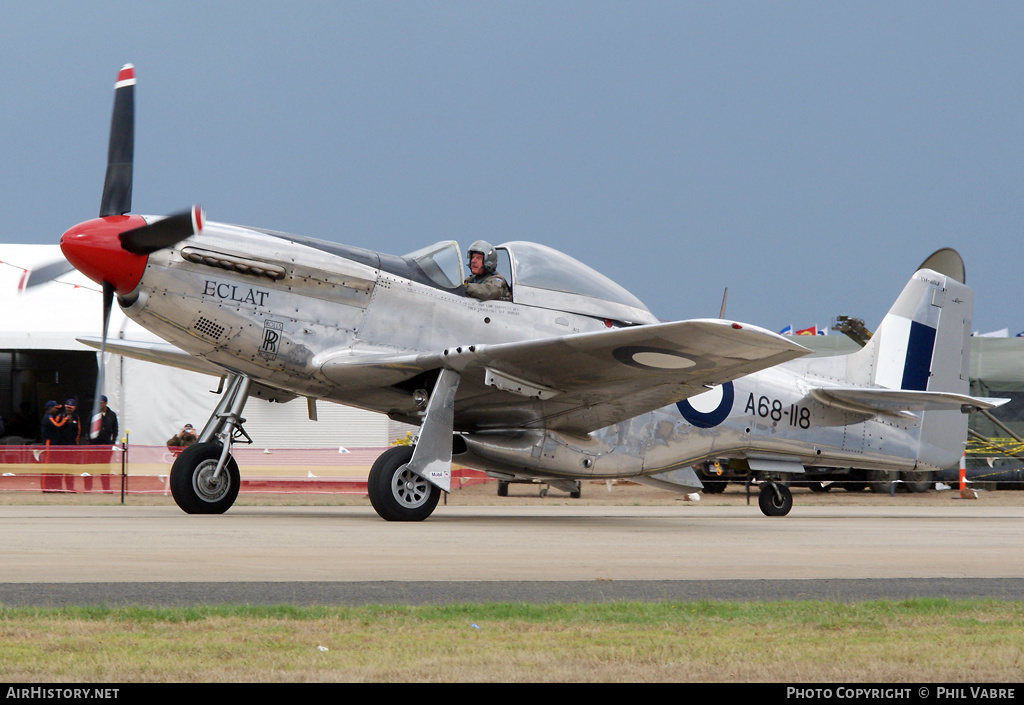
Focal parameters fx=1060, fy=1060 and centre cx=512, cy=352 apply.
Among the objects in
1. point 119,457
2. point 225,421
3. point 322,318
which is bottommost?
point 119,457

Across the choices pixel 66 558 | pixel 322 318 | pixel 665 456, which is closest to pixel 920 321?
pixel 665 456

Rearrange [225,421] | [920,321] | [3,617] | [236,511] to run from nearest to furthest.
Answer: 1. [3,617]
2. [225,421]
3. [236,511]
4. [920,321]

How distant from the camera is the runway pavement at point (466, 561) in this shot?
5.16 m

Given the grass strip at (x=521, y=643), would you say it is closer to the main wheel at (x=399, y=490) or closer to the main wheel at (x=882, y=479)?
the main wheel at (x=399, y=490)

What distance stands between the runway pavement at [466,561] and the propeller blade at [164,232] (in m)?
2.56

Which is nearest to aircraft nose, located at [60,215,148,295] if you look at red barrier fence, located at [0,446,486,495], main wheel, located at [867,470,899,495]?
red barrier fence, located at [0,446,486,495]

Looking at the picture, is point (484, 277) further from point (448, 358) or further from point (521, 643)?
point (521, 643)

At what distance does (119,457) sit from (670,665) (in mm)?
15926

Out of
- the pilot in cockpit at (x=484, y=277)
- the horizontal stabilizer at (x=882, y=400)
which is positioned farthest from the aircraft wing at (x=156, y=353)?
the horizontal stabilizer at (x=882, y=400)

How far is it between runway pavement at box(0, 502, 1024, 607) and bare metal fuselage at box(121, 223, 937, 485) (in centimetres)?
104

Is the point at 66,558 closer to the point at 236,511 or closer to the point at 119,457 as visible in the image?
the point at 236,511

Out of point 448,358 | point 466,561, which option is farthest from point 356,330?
point 466,561

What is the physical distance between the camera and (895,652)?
11.7 feet

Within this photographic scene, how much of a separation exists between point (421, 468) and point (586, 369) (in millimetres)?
1860
